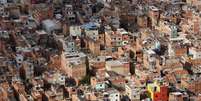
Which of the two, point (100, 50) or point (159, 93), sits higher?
point (100, 50)

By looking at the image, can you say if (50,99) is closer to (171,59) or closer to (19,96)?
(19,96)

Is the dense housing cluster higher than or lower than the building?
higher

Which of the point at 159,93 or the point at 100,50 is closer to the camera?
the point at 159,93

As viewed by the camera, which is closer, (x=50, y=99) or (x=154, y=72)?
(x=50, y=99)

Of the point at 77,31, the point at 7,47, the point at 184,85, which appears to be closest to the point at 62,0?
the point at 77,31

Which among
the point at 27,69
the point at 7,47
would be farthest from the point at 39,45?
the point at 27,69

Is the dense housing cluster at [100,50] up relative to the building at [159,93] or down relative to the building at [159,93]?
up

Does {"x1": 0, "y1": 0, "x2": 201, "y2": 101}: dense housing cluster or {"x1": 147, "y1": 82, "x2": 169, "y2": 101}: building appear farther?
Answer: {"x1": 0, "y1": 0, "x2": 201, "y2": 101}: dense housing cluster

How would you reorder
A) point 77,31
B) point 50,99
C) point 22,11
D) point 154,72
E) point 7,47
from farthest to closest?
1. point 22,11
2. point 77,31
3. point 7,47
4. point 154,72
5. point 50,99

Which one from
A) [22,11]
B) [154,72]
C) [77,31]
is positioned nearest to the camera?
[154,72]

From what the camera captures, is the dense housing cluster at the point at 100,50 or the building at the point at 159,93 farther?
the dense housing cluster at the point at 100,50
